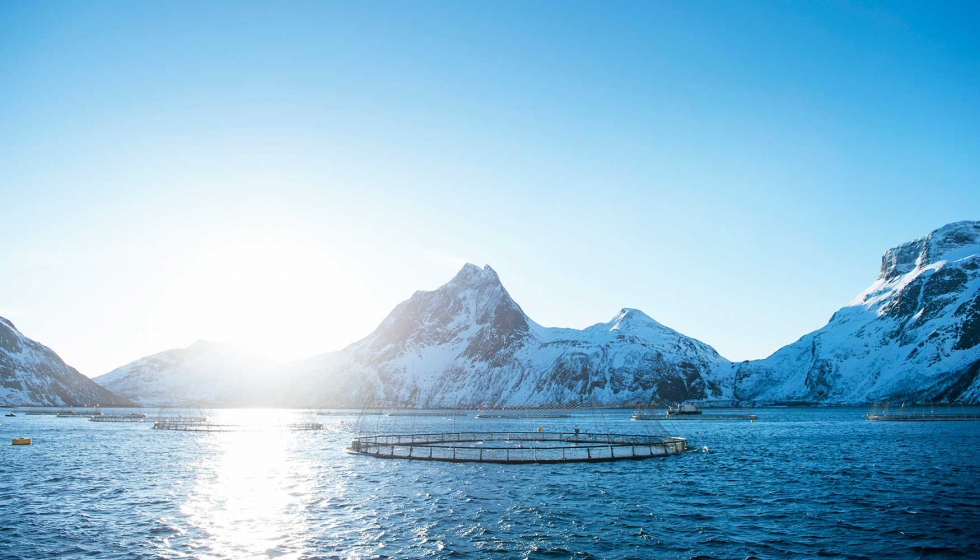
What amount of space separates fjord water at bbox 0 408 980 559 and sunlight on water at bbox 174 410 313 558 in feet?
0.68

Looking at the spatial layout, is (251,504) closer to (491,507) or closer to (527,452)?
(491,507)

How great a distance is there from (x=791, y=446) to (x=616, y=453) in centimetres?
3408

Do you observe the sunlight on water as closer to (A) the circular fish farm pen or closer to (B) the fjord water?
(B) the fjord water

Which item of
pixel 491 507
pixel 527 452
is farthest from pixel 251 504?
pixel 527 452

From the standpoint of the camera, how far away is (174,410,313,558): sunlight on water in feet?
115

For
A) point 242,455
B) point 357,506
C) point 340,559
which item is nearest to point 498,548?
point 340,559

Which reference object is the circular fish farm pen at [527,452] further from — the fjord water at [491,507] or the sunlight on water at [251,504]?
the sunlight on water at [251,504]

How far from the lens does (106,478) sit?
6128cm

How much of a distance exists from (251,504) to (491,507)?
18541 mm

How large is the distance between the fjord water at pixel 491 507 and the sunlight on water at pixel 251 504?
21 centimetres

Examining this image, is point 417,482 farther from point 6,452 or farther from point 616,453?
point 6,452

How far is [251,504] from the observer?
48.0m

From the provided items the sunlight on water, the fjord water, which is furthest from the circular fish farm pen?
the sunlight on water

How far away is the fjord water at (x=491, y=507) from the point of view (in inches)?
1355
